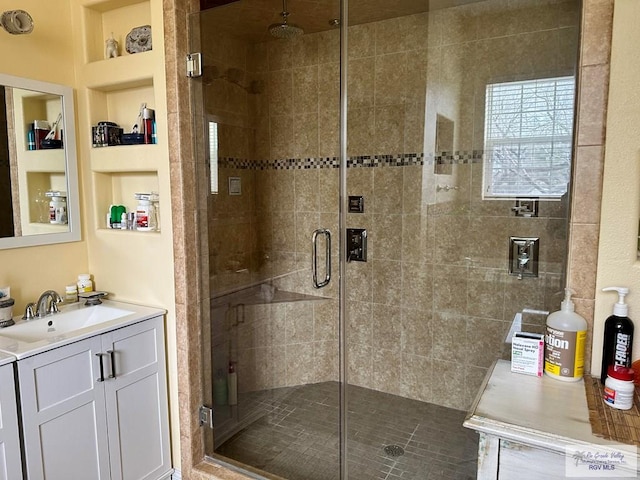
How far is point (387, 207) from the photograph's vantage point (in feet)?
8.61

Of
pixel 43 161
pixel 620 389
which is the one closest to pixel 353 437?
pixel 620 389

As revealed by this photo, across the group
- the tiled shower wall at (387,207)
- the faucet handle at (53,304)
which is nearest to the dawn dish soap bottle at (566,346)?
the tiled shower wall at (387,207)

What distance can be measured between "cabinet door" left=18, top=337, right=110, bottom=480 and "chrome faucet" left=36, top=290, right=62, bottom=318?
41 cm

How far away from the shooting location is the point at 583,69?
1.29 metres

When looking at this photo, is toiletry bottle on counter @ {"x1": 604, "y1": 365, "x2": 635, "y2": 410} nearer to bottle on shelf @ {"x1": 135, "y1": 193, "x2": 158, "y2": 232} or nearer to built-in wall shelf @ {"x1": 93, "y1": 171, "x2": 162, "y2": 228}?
bottle on shelf @ {"x1": 135, "y1": 193, "x2": 158, "y2": 232}

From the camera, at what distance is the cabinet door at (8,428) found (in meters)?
1.46

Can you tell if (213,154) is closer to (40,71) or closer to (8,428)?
(40,71)

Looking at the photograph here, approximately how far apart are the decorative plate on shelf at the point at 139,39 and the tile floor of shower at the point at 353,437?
1.89 metres

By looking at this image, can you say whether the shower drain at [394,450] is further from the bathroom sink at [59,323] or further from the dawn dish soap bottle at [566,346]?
the bathroom sink at [59,323]

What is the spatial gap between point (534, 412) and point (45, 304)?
6.64 ft

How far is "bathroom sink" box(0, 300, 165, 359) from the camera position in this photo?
1.60 m

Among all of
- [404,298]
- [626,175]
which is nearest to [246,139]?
[404,298]

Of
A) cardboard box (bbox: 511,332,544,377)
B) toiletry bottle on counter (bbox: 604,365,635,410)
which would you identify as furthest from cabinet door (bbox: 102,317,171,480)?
toiletry bottle on counter (bbox: 604,365,635,410)

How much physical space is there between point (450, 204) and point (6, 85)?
221 centimetres
